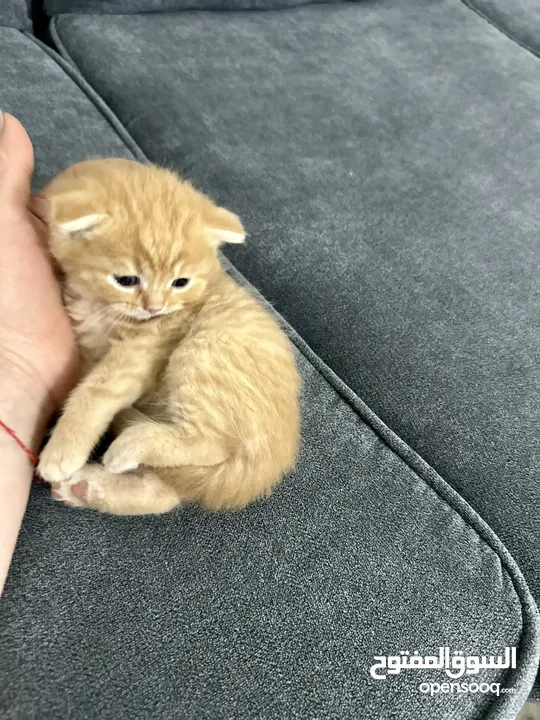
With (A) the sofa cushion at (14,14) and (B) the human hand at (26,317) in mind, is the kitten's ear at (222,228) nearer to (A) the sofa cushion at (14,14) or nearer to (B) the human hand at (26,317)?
(B) the human hand at (26,317)

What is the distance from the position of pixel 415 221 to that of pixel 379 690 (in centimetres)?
124

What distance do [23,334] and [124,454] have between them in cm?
28

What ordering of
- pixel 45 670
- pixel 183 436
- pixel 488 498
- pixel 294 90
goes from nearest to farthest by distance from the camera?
pixel 45 670, pixel 183 436, pixel 488 498, pixel 294 90

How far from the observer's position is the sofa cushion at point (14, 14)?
1800mm

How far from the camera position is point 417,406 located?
125cm

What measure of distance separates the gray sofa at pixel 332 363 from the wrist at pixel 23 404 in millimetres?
109

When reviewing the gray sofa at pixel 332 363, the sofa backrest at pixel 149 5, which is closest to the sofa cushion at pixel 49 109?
the gray sofa at pixel 332 363

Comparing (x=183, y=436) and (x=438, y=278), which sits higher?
(x=438, y=278)

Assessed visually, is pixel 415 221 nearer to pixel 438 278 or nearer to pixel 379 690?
pixel 438 278

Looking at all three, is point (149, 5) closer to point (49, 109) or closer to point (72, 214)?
point (49, 109)

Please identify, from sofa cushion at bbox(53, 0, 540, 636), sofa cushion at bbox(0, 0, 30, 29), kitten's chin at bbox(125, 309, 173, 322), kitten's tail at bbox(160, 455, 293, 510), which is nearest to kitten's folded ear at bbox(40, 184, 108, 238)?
kitten's chin at bbox(125, 309, 173, 322)

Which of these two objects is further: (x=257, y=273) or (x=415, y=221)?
(x=415, y=221)

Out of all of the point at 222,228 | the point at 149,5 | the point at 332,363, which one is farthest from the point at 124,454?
the point at 149,5

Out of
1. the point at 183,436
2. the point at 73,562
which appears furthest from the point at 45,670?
the point at 183,436
